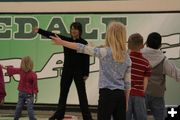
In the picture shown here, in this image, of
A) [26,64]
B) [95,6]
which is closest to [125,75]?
[26,64]

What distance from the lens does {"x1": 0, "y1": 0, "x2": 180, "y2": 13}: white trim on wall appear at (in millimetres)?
12203

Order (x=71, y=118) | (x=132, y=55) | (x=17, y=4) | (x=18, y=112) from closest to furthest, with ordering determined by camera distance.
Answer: (x=132, y=55)
(x=18, y=112)
(x=71, y=118)
(x=17, y=4)

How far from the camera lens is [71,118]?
10.6 meters

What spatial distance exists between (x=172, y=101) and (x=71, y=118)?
2.79 m

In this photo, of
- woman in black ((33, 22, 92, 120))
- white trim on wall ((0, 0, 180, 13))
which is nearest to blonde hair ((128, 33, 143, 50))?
woman in black ((33, 22, 92, 120))

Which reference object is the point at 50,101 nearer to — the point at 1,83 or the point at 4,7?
the point at 4,7

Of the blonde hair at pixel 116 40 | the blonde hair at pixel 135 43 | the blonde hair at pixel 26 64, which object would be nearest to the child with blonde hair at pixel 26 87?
the blonde hair at pixel 26 64

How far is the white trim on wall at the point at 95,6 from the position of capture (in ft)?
40.0

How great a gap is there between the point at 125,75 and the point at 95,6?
6620mm

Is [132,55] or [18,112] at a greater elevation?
[132,55]

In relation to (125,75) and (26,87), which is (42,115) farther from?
(125,75)

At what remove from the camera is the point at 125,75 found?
6078mm

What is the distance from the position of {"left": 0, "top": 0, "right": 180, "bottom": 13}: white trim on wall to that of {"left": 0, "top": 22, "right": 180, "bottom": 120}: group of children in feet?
10.4

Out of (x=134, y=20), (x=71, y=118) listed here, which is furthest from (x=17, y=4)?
(x=71, y=118)
